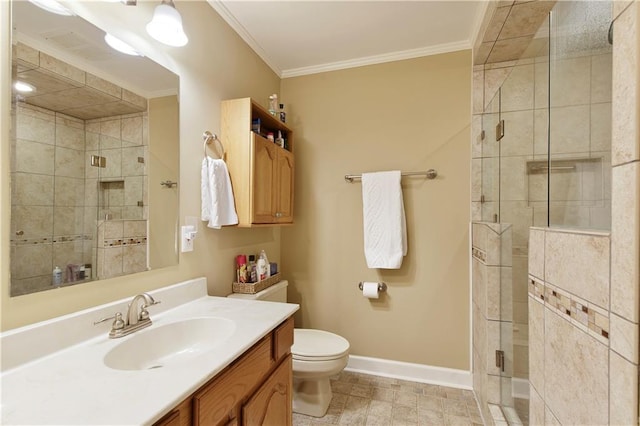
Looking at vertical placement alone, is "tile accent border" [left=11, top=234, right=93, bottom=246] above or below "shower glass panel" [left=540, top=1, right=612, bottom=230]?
below

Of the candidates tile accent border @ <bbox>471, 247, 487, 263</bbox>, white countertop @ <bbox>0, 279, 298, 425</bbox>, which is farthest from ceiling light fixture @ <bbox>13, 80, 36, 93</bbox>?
tile accent border @ <bbox>471, 247, 487, 263</bbox>

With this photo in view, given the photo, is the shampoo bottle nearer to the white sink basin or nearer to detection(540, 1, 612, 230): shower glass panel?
the white sink basin

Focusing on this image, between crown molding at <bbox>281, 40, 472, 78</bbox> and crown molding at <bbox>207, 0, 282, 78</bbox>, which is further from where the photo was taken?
crown molding at <bbox>281, 40, 472, 78</bbox>

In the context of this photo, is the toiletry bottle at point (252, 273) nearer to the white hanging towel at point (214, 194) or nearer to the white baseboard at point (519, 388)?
the white hanging towel at point (214, 194)

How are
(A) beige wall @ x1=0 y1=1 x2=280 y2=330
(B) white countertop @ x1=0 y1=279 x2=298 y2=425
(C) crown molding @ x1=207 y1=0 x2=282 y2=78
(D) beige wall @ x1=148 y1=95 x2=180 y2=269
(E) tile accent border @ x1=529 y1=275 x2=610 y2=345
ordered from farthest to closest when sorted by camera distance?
(C) crown molding @ x1=207 y1=0 x2=282 y2=78 < (D) beige wall @ x1=148 y1=95 x2=180 y2=269 < (A) beige wall @ x1=0 y1=1 x2=280 y2=330 < (E) tile accent border @ x1=529 y1=275 x2=610 y2=345 < (B) white countertop @ x1=0 y1=279 x2=298 y2=425

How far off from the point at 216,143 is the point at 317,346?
1.38m

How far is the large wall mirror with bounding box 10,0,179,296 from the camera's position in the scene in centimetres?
85

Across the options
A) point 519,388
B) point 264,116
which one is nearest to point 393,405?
point 519,388

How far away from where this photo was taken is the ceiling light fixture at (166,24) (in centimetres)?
111

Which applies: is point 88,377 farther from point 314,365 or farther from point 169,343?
point 314,365

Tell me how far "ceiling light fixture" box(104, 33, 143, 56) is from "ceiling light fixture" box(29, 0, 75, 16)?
12 centimetres

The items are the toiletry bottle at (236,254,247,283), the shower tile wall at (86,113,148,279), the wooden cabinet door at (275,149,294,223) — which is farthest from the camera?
the wooden cabinet door at (275,149,294,223)

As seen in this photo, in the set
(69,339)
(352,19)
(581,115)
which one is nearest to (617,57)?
(581,115)

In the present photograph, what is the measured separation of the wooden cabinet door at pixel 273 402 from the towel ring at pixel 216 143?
3.80 feet
